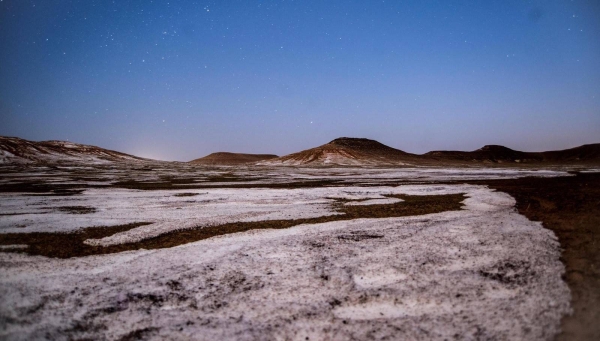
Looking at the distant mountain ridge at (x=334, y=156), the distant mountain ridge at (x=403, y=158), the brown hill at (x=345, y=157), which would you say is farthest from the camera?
the distant mountain ridge at (x=403, y=158)

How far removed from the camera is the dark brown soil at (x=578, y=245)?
5.25m

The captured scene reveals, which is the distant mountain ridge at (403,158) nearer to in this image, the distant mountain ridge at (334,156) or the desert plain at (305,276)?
the distant mountain ridge at (334,156)

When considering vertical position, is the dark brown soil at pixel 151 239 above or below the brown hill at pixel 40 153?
below

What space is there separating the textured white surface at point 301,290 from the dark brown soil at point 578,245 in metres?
0.25

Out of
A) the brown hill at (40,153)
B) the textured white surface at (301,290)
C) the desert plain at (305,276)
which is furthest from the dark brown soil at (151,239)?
the brown hill at (40,153)

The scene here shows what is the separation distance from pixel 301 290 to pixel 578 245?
345 inches

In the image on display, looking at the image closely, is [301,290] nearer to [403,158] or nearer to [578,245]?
[578,245]

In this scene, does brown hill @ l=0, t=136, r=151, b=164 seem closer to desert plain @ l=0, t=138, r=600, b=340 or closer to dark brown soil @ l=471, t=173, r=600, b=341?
desert plain @ l=0, t=138, r=600, b=340

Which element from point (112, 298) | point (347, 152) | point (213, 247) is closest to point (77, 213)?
point (213, 247)

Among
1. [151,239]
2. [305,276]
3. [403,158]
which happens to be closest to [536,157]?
[403,158]

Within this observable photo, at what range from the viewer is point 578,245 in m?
9.03

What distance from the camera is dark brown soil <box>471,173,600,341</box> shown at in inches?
207

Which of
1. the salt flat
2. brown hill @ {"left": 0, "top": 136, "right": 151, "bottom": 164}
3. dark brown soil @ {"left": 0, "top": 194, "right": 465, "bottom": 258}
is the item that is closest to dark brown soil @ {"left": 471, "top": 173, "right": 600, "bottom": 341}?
the salt flat

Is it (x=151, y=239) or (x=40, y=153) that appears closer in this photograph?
(x=151, y=239)
